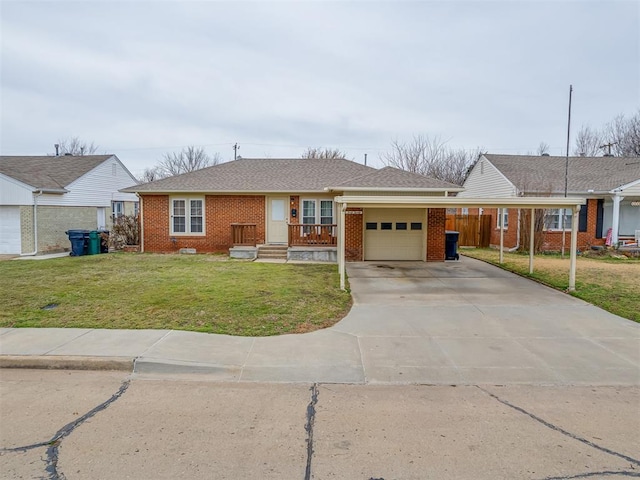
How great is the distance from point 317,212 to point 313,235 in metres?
1.32

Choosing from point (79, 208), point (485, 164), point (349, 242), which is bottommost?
point (349, 242)

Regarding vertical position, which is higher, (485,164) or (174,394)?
(485,164)

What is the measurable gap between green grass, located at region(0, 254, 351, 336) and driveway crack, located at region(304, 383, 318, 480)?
7.07ft

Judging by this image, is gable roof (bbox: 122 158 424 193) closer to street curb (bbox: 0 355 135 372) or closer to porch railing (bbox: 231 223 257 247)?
porch railing (bbox: 231 223 257 247)

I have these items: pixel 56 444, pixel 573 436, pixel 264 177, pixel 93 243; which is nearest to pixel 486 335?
pixel 573 436

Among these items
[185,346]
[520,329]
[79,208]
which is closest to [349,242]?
[520,329]

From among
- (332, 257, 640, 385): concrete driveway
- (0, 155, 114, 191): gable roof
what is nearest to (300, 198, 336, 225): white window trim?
(332, 257, 640, 385): concrete driveway

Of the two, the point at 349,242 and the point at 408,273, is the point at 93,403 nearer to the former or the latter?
the point at 408,273

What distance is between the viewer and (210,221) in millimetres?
17469

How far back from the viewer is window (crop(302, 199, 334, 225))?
677 inches

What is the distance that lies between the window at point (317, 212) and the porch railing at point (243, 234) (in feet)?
6.99

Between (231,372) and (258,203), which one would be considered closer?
(231,372)

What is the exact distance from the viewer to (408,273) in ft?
42.7

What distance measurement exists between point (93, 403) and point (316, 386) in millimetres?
2375
